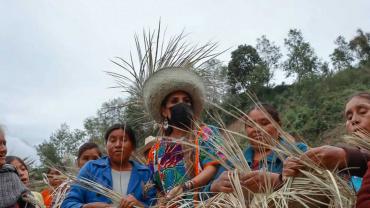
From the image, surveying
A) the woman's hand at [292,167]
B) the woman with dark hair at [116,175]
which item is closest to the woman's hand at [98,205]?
the woman with dark hair at [116,175]

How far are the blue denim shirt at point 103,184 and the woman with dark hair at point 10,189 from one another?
0.48 meters

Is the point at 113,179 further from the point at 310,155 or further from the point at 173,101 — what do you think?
the point at 310,155

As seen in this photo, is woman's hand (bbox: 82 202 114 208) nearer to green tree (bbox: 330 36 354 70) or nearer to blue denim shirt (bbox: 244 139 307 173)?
blue denim shirt (bbox: 244 139 307 173)

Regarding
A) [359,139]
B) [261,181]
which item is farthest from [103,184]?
[359,139]

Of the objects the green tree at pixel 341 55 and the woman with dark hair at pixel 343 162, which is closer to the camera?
the woman with dark hair at pixel 343 162

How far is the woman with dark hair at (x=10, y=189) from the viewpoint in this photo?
278 centimetres

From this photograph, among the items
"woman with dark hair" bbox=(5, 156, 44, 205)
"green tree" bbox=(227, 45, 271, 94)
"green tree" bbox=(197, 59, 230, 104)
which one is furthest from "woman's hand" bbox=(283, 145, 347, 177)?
"woman with dark hair" bbox=(5, 156, 44, 205)

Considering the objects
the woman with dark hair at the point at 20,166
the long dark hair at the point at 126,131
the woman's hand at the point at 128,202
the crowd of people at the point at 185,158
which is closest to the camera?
the crowd of people at the point at 185,158

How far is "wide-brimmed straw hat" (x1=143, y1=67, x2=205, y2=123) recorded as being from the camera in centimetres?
271

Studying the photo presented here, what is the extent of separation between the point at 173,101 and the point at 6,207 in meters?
1.17

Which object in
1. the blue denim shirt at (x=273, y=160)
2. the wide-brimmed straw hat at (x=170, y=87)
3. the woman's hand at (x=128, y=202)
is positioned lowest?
the woman's hand at (x=128, y=202)

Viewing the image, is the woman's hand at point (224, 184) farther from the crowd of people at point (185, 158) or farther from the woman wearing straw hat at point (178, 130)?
the woman wearing straw hat at point (178, 130)

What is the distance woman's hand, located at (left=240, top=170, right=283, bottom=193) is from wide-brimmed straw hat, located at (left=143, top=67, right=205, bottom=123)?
113cm

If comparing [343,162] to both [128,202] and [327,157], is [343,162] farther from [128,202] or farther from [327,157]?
[128,202]
